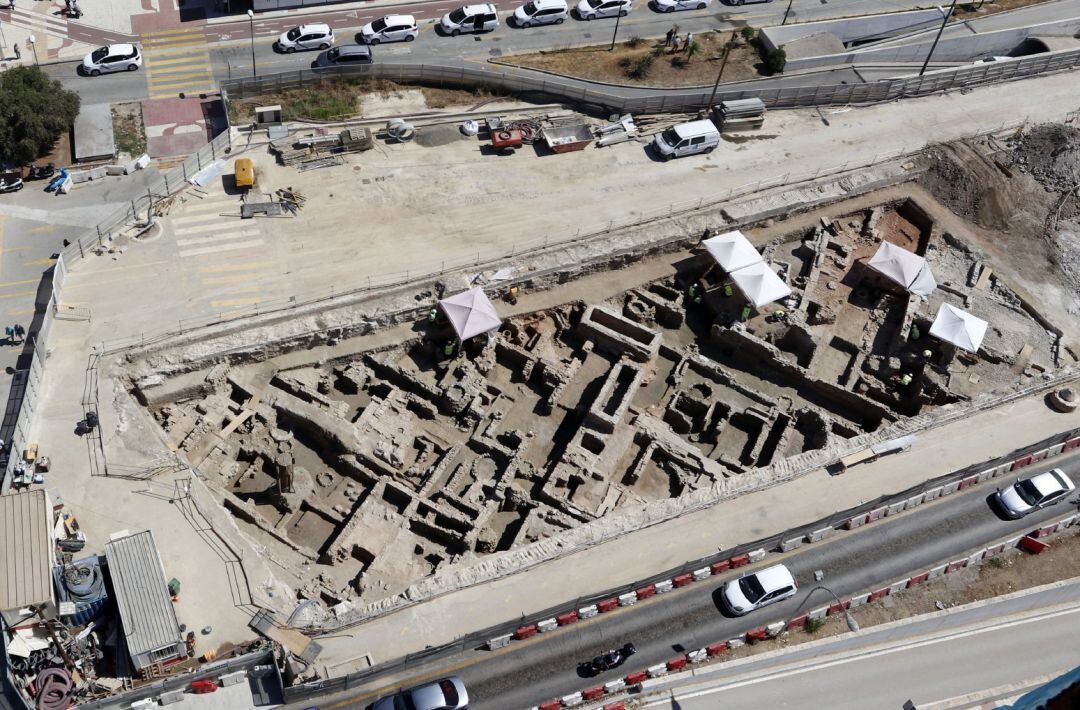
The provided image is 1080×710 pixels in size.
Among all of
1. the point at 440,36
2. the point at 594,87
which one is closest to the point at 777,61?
the point at 594,87

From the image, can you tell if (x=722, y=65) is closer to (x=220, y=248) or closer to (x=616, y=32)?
(x=616, y=32)

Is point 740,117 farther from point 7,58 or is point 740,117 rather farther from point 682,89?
point 7,58

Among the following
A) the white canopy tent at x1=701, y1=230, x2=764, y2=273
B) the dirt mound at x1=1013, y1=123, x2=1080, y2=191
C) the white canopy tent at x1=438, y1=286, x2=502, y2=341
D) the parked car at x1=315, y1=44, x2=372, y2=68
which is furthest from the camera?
the parked car at x1=315, y1=44, x2=372, y2=68

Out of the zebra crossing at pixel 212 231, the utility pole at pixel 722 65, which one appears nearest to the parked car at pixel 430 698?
the zebra crossing at pixel 212 231

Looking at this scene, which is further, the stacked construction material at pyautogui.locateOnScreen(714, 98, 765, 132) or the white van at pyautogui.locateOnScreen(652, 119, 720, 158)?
the stacked construction material at pyautogui.locateOnScreen(714, 98, 765, 132)

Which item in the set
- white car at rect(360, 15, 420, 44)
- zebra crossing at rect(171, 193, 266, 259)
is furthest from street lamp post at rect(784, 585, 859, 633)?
white car at rect(360, 15, 420, 44)

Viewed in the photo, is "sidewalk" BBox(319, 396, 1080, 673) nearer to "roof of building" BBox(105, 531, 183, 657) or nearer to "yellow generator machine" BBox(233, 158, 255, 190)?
"roof of building" BBox(105, 531, 183, 657)

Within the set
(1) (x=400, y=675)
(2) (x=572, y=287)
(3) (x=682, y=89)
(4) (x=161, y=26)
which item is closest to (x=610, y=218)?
(2) (x=572, y=287)
